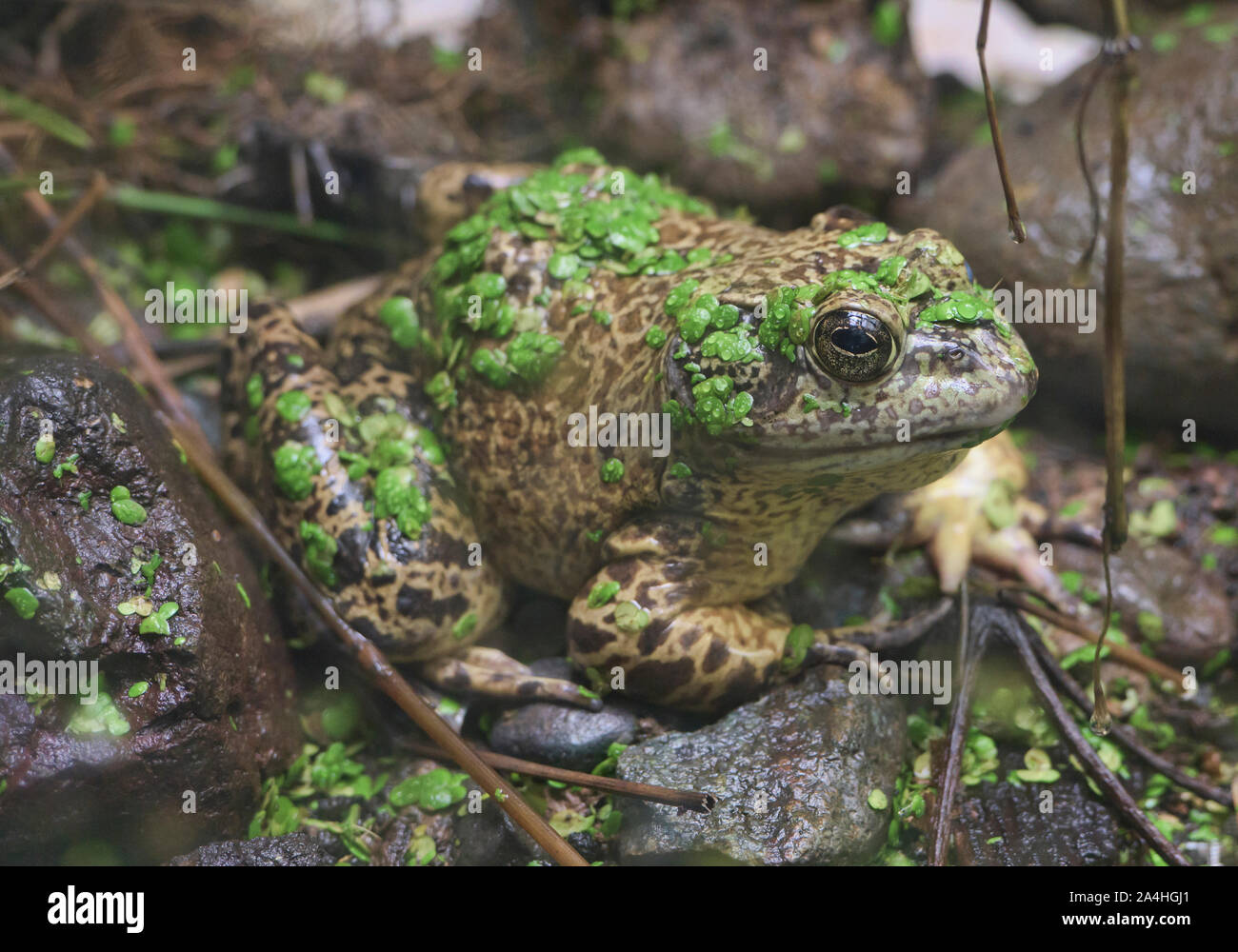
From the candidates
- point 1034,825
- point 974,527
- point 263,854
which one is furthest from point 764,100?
point 263,854

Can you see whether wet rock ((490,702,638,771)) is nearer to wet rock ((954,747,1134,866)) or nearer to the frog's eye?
wet rock ((954,747,1134,866))

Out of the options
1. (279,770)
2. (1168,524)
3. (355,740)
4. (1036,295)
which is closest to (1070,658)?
(1168,524)

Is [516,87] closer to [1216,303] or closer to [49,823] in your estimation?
[1216,303]

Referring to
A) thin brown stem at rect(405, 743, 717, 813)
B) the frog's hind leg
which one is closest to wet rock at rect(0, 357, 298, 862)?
the frog's hind leg

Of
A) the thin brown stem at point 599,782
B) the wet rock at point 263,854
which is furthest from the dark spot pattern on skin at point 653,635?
the wet rock at point 263,854

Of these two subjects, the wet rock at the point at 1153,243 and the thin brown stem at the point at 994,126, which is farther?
the wet rock at the point at 1153,243

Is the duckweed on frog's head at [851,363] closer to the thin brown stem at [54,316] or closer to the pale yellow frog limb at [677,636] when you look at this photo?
the pale yellow frog limb at [677,636]
